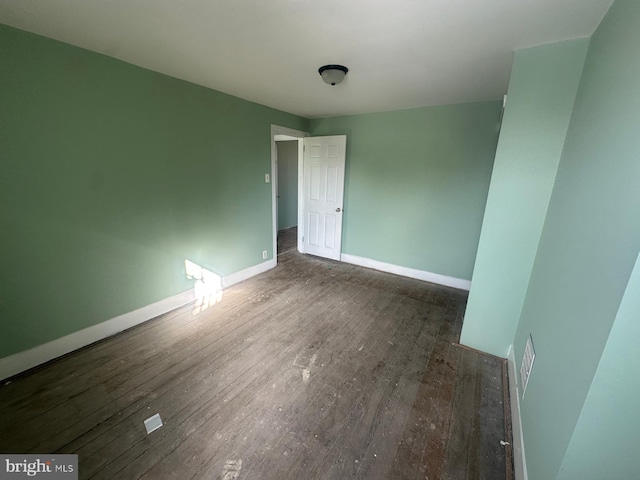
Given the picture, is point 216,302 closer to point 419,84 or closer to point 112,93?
point 112,93

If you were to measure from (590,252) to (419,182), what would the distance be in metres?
2.56

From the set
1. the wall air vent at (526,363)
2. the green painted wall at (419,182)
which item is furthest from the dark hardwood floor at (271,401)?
the green painted wall at (419,182)

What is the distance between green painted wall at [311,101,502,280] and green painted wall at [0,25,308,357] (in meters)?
1.88

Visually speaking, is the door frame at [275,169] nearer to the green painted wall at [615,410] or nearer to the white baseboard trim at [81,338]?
the white baseboard trim at [81,338]

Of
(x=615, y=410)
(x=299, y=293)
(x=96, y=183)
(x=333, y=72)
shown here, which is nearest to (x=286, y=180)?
(x=299, y=293)

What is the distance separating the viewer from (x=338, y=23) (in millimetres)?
1410

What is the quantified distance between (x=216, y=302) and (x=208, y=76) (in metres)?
2.34

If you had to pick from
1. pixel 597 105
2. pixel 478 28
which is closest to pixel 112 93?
pixel 478 28

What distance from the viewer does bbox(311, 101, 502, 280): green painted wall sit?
2.97 metres

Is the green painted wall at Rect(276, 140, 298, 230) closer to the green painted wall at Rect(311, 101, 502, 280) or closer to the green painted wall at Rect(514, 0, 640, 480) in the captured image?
the green painted wall at Rect(311, 101, 502, 280)

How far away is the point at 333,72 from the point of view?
76.9 inches

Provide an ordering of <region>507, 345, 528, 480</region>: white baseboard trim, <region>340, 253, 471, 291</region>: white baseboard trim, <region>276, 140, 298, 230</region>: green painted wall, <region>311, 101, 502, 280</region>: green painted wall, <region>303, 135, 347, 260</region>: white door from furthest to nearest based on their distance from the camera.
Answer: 1. <region>276, 140, 298, 230</region>: green painted wall
2. <region>303, 135, 347, 260</region>: white door
3. <region>340, 253, 471, 291</region>: white baseboard trim
4. <region>311, 101, 502, 280</region>: green painted wall
5. <region>507, 345, 528, 480</region>: white baseboard trim

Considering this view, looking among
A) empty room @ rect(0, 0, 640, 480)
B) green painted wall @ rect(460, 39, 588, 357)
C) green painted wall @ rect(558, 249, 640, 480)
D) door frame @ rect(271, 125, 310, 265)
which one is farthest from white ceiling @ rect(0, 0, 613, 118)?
green painted wall @ rect(558, 249, 640, 480)

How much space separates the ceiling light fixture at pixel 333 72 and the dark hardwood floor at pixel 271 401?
2.22 metres
